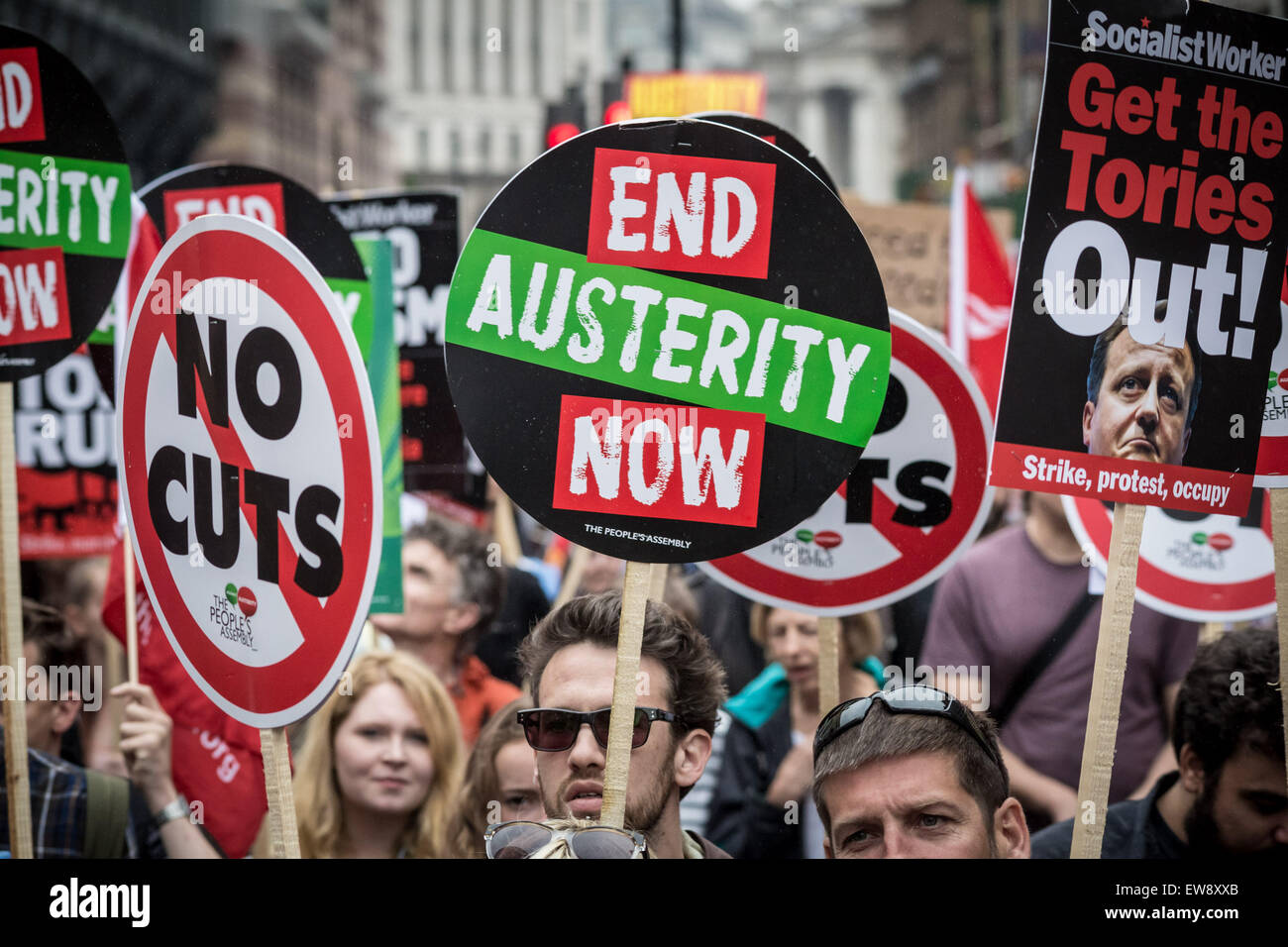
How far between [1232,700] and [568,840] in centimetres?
136

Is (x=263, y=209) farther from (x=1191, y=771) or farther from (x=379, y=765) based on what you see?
(x=1191, y=771)

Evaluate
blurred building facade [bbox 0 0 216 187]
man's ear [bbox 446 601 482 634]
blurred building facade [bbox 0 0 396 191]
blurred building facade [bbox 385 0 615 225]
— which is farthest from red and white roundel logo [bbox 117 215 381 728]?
blurred building facade [bbox 385 0 615 225]

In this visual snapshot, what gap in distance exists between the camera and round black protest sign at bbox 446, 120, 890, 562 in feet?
7.53

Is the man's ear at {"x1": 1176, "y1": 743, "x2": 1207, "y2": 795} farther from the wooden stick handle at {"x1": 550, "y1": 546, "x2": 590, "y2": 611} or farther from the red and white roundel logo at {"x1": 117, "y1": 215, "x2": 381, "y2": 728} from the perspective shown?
the wooden stick handle at {"x1": 550, "y1": 546, "x2": 590, "y2": 611}

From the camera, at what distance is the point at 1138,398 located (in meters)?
2.49

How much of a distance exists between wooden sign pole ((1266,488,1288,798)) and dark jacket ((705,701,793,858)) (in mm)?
1282

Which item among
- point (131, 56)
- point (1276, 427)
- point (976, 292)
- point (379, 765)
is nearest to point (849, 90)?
point (131, 56)

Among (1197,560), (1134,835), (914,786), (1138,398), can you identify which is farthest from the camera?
(1197,560)

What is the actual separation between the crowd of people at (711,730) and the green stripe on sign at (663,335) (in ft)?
1.47

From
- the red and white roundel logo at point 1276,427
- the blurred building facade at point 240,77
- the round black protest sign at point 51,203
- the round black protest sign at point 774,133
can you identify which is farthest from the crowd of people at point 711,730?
the blurred building facade at point 240,77
